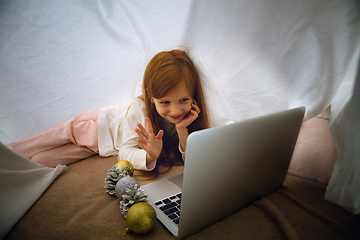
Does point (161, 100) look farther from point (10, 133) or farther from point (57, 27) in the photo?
point (10, 133)

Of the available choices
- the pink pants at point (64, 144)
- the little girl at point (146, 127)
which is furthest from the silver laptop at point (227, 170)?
the pink pants at point (64, 144)

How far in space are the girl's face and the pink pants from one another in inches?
16.2

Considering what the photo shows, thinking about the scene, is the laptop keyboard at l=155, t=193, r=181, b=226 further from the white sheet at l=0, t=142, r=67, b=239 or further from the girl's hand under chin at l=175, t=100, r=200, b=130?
the white sheet at l=0, t=142, r=67, b=239

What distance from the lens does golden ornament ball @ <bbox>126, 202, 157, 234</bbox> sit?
486mm

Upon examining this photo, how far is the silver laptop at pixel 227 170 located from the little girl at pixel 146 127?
23 cm

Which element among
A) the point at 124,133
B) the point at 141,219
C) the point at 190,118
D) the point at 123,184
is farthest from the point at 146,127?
A: the point at 141,219

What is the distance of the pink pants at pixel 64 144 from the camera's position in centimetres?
89

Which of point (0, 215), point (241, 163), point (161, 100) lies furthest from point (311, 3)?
point (0, 215)

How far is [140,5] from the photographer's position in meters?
0.63

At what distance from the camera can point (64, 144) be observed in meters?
0.96

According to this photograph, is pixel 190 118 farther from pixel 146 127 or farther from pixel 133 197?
pixel 133 197

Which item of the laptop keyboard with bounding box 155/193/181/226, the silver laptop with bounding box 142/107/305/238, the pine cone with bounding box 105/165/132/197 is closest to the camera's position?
the silver laptop with bounding box 142/107/305/238

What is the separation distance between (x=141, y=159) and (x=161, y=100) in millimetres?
246

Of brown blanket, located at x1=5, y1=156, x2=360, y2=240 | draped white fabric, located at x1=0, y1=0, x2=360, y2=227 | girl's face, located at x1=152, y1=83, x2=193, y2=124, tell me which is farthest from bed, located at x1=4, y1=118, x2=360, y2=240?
girl's face, located at x1=152, y1=83, x2=193, y2=124
